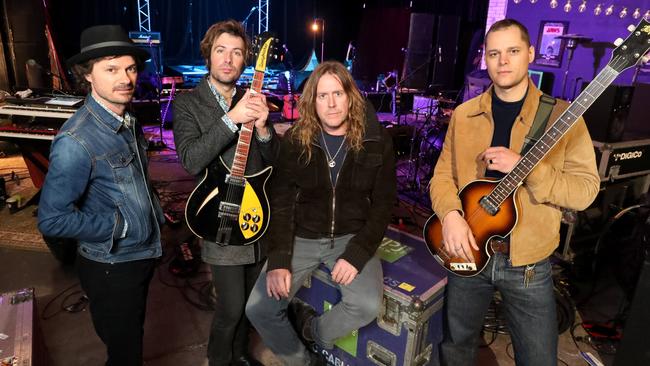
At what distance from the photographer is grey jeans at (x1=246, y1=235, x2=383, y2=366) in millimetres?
2309

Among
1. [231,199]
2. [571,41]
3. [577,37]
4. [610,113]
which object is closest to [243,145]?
[231,199]

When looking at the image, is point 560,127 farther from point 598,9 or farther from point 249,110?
point 598,9

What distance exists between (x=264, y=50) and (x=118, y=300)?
1439 mm

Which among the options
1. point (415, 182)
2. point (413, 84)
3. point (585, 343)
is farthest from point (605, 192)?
point (413, 84)

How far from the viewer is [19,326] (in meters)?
2.26

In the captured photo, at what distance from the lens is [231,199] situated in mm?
2293

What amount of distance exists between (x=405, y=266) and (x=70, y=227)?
182 cm

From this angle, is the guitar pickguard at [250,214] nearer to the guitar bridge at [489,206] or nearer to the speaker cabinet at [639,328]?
the guitar bridge at [489,206]

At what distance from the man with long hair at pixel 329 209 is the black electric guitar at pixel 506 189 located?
1.23 ft

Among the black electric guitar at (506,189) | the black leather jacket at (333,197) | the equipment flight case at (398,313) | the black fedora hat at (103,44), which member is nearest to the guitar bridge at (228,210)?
the black leather jacket at (333,197)

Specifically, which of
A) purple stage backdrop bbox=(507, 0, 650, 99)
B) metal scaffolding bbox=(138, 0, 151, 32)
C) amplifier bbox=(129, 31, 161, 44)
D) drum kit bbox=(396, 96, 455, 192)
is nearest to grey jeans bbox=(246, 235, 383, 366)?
drum kit bbox=(396, 96, 455, 192)

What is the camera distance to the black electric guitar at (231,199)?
225cm

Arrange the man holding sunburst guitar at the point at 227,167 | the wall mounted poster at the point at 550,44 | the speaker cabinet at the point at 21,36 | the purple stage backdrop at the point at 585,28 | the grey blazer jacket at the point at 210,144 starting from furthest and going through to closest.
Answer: the wall mounted poster at the point at 550,44 < the purple stage backdrop at the point at 585,28 < the speaker cabinet at the point at 21,36 < the man holding sunburst guitar at the point at 227,167 < the grey blazer jacket at the point at 210,144

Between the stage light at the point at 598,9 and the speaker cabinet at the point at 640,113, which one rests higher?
the stage light at the point at 598,9
